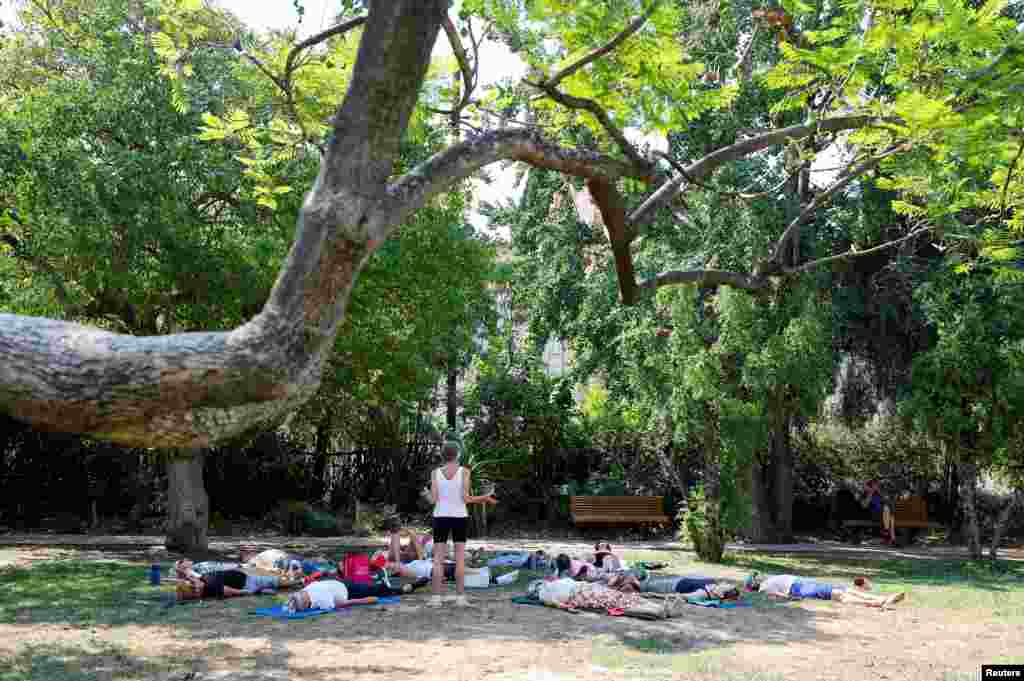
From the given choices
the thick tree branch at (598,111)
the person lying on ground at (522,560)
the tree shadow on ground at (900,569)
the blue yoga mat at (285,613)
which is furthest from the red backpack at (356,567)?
the thick tree branch at (598,111)

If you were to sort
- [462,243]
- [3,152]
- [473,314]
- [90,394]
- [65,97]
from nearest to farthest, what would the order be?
[90,394] < [3,152] < [65,97] < [462,243] < [473,314]

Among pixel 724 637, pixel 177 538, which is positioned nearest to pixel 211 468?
pixel 177 538

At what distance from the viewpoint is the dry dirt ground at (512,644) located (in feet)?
20.5

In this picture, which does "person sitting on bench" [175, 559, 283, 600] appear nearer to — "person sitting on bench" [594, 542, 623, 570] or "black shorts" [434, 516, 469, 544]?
"black shorts" [434, 516, 469, 544]

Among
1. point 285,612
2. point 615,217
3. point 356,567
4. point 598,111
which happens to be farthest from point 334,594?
point 598,111

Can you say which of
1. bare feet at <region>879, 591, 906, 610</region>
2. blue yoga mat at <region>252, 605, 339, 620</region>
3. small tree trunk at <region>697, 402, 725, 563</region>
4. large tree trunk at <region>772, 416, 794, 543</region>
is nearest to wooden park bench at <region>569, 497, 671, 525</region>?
large tree trunk at <region>772, 416, 794, 543</region>

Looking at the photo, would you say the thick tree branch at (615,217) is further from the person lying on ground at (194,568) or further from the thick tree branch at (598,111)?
the person lying on ground at (194,568)

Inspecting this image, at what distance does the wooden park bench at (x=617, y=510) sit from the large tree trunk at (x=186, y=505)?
7390 mm

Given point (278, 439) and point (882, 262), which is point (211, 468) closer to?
point (278, 439)

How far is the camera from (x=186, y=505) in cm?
1312

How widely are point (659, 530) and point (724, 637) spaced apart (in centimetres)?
1047

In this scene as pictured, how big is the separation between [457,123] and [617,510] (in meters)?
11.7

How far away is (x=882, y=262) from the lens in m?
17.7

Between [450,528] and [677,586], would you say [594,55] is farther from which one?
[677,586]
